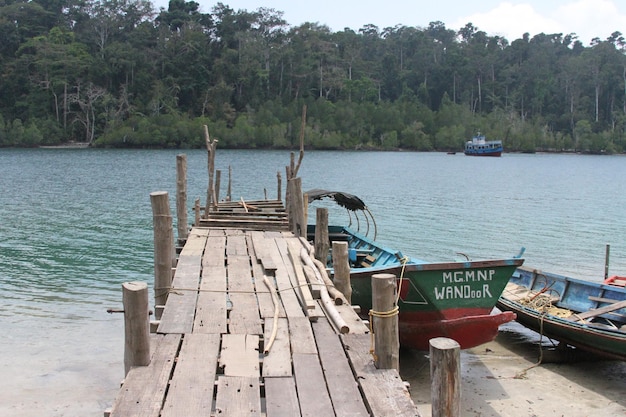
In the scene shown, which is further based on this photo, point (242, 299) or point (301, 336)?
point (242, 299)

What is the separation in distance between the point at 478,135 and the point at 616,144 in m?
25.0

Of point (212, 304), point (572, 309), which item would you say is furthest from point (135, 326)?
point (572, 309)

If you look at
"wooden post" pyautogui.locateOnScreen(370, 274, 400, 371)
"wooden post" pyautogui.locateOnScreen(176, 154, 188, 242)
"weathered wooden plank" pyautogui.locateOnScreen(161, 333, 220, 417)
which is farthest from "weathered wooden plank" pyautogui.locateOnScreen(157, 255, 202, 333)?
"wooden post" pyautogui.locateOnScreen(176, 154, 188, 242)

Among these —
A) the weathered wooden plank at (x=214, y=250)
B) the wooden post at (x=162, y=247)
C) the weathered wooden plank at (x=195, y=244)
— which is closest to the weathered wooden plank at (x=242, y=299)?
the weathered wooden plank at (x=214, y=250)

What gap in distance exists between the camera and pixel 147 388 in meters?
5.37

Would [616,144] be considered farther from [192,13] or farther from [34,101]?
[34,101]

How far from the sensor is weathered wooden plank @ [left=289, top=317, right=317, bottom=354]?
6.34 m

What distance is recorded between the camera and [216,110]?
92.0 metres

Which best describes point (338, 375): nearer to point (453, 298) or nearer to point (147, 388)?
point (147, 388)

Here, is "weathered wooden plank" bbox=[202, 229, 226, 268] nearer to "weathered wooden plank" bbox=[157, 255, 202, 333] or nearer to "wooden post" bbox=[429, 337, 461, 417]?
"weathered wooden plank" bbox=[157, 255, 202, 333]

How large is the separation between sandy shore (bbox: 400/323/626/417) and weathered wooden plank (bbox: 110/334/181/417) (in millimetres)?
4014

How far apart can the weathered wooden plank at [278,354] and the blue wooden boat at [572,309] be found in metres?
5.05

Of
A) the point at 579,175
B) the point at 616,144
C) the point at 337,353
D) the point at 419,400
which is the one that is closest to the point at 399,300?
the point at 419,400

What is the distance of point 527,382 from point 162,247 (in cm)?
545
